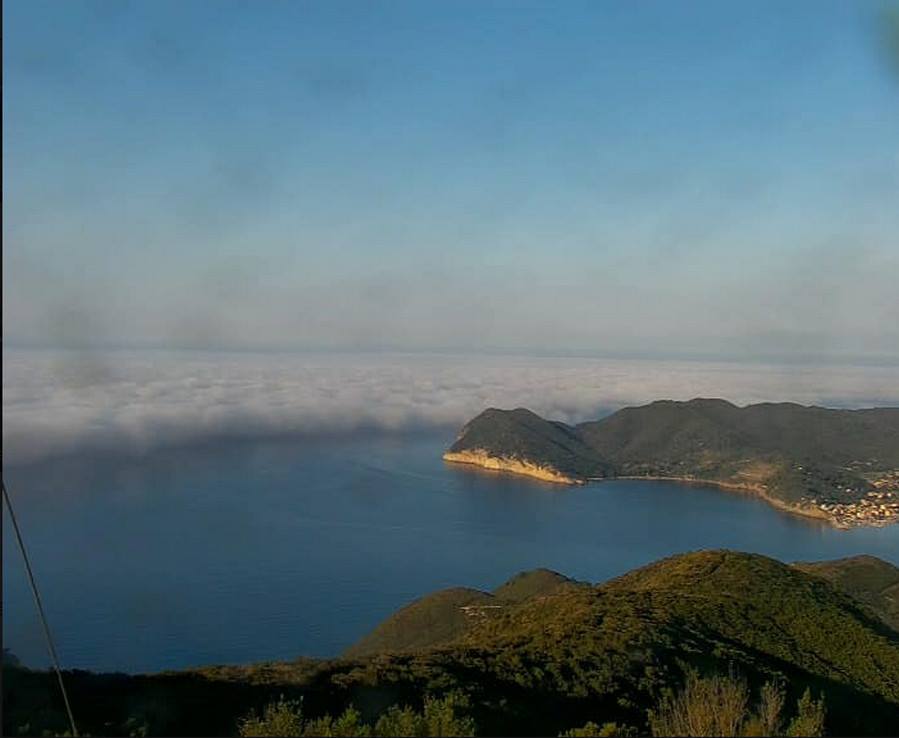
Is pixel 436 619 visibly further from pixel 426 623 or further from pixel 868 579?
pixel 868 579

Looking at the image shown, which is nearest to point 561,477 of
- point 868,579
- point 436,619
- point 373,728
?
point 868,579

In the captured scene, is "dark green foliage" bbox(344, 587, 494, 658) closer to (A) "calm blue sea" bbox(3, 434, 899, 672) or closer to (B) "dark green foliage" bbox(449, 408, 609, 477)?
(A) "calm blue sea" bbox(3, 434, 899, 672)

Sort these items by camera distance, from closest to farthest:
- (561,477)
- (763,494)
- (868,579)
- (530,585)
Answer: (530,585)
(868,579)
(763,494)
(561,477)

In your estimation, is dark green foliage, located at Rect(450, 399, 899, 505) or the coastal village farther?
dark green foliage, located at Rect(450, 399, 899, 505)

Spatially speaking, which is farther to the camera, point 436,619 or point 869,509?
point 869,509

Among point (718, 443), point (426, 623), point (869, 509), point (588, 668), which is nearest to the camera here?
point (588, 668)

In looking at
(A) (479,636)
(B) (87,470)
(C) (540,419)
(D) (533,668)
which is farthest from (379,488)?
(D) (533,668)

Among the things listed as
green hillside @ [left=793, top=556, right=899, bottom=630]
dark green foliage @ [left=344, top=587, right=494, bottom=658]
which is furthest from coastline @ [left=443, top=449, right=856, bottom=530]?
dark green foliage @ [left=344, top=587, right=494, bottom=658]
